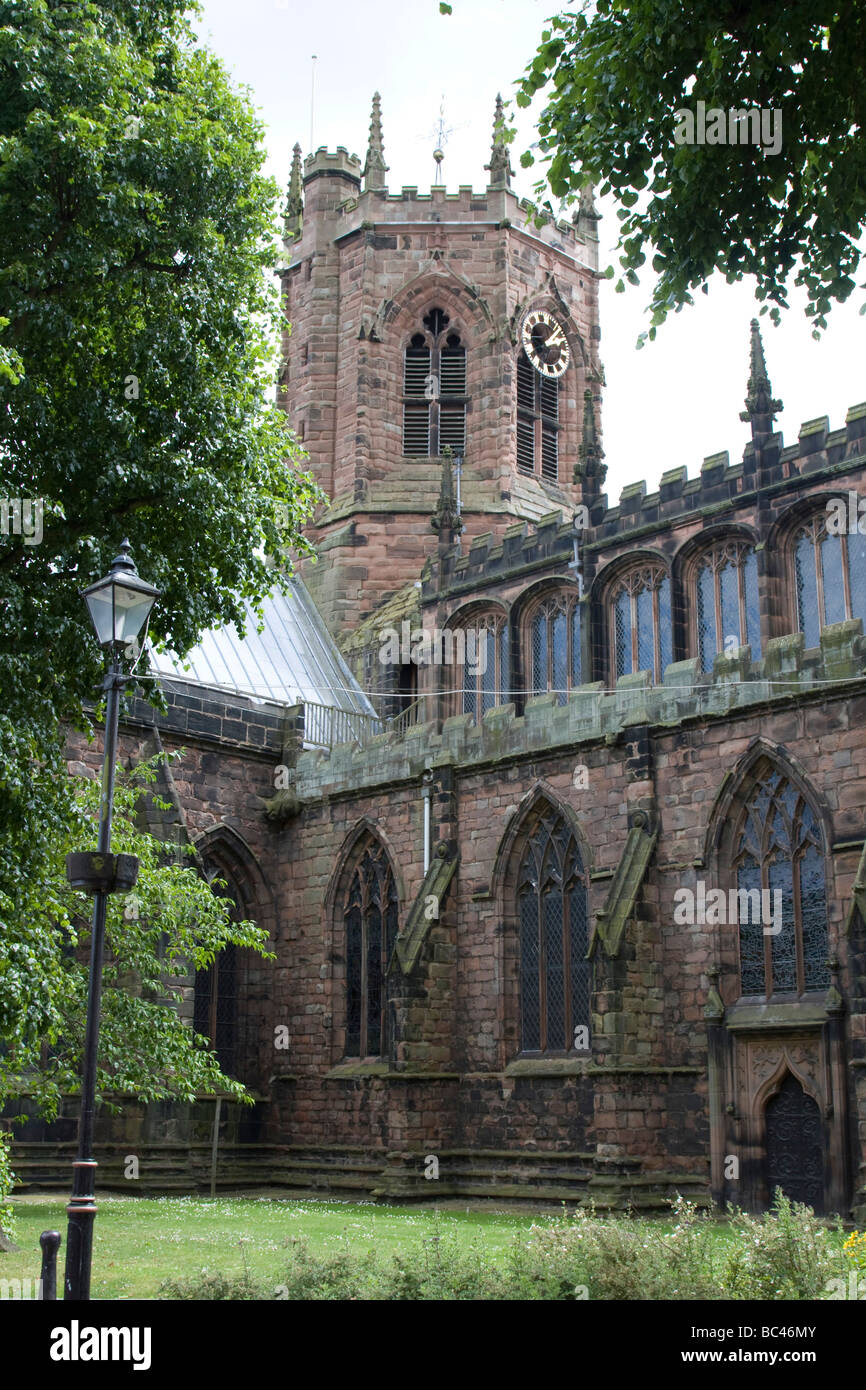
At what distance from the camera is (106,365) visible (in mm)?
15453

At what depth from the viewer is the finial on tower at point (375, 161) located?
41.2 metres

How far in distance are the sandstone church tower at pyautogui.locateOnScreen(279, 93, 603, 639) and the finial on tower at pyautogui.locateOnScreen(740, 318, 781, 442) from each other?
11.1 meters

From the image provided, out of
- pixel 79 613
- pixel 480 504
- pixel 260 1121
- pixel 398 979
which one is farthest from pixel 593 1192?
pixel 480 504

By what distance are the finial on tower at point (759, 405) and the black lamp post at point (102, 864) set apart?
17.9 meters

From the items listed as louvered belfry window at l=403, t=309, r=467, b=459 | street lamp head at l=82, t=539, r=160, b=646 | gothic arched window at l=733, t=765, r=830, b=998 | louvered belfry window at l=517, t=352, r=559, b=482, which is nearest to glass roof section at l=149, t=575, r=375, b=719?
louvered belfry window at l=403, t=309, r=467, b=459

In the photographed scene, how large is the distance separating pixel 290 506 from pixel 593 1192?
1041 centimetres

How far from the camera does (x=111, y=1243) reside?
15836mm

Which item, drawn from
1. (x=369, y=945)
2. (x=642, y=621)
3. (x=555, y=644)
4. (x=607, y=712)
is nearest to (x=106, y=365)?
(x=607, y=712)

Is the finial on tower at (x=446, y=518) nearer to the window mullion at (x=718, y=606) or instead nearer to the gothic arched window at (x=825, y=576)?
the window mullion at (x=718, y=606)

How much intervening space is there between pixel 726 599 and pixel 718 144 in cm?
1645

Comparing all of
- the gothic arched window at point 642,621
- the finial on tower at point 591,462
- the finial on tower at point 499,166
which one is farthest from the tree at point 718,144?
the finial on tower at point 499,166

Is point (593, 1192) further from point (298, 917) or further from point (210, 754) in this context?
point (210, 754)

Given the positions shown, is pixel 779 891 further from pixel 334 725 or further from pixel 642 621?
pixel 334 725

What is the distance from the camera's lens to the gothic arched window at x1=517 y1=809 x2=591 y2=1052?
23.5 m
